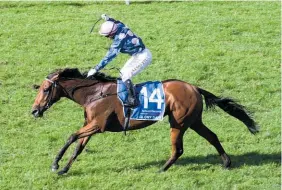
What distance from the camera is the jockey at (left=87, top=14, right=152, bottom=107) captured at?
10.2m

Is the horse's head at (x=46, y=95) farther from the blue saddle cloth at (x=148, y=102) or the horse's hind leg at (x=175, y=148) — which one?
the horse's hind leg at (x=175, y=148)

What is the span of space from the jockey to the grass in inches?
54.3

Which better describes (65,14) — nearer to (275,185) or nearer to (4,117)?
(4,117)

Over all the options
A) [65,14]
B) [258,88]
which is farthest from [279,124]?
[65,14]

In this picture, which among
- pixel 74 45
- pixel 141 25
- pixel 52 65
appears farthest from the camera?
pixel 141 25

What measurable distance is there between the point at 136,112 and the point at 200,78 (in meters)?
5.09

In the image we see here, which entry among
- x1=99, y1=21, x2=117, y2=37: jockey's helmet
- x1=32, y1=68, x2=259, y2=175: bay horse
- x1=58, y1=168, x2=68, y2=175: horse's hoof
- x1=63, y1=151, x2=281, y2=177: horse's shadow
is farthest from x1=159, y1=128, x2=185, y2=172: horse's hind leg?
x1=99, y1=21, x2=117, y2=37: jockey's helmet

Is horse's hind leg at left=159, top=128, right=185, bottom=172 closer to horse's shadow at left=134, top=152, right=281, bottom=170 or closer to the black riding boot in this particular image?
horse's shadow at left=134, top=152, right=281, bottom=170

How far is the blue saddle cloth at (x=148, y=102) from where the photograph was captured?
34.4 feet

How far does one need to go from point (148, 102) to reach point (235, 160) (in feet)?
6.15

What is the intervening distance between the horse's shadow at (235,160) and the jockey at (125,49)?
4.09ft

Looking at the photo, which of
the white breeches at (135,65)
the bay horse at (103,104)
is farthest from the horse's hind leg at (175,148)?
the white breeches at (135,65)

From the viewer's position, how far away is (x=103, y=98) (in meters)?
10.6

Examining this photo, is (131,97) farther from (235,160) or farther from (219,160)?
(235,160)
